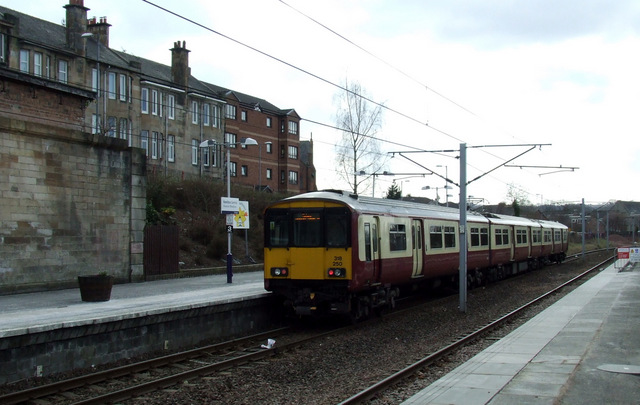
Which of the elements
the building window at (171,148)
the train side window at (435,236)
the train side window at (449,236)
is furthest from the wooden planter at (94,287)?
the building window at (171,148)

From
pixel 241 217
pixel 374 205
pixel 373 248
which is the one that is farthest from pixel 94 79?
pixel 373 248

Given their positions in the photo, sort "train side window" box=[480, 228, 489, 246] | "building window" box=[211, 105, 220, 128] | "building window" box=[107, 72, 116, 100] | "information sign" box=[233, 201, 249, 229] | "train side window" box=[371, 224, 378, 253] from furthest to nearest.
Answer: "building window" box=[211, 105, 220, 128] < "building window" box=[107, 72, 116, 100] < "train side window" box=[480, 228, 489, 246] < "information sign" box=[233, 201, 249, 229] < "train side window" box=[371, 224, 378, 253]

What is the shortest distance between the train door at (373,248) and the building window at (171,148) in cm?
3589

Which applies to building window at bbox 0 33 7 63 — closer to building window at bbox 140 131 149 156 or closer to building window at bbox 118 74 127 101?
building window at bbox 118 74 127 101

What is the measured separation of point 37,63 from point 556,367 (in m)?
36.4

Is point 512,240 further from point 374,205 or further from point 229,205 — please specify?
point 374,205

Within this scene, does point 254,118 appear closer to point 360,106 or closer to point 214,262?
point 360,106

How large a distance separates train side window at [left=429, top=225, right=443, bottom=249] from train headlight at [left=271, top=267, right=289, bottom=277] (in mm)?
6236

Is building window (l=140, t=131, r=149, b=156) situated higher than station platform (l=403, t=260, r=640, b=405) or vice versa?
building window (l=140, t=131, r=149, b=156)

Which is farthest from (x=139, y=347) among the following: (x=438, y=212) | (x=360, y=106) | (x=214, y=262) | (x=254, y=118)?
(x=254, y=118)

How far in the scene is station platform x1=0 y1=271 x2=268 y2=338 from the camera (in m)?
11.3

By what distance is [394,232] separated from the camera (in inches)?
677

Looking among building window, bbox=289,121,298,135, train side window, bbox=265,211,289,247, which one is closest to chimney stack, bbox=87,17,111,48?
building window, bbox=289,121,298,135

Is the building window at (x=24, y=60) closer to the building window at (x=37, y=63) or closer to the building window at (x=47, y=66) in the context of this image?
the building window at (x=37, y=63)
